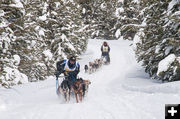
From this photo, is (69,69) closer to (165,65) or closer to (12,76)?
(12,76)

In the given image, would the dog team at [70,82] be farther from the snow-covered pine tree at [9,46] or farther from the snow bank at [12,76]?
the snow-covered pine tree at [9,46]

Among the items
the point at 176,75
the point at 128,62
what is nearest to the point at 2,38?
the point at 176,75

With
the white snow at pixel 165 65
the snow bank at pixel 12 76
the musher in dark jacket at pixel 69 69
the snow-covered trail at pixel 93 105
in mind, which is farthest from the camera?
the snow bank at pixel 12 76

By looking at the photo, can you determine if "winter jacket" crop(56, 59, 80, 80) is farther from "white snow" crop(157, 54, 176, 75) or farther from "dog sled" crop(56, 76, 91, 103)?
"white snow" crop(157, 54, 176, 75)

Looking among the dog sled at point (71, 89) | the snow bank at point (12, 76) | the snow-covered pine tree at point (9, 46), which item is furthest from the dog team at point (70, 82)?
the snow-covered pine tree at point (9, 46)

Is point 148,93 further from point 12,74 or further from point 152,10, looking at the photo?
point 12,74

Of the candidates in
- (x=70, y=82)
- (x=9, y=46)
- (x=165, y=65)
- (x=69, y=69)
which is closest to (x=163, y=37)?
(x=165, y=65)

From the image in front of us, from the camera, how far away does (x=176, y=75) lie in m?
10.0

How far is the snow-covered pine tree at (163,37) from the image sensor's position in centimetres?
919

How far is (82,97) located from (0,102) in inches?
130

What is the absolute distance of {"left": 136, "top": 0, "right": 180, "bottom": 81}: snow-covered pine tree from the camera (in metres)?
9.19

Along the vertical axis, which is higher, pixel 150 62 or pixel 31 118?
pixel 150 62

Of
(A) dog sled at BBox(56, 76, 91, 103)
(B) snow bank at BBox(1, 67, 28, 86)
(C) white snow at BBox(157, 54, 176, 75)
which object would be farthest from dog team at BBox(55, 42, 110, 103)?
(C) white snow at BBox(157, 54, 176, 75)

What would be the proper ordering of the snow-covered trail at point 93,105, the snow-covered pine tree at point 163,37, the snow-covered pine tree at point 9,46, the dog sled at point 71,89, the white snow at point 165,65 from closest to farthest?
the snow-covered trail at point 93,105, the white snow at point 165,65, the snow-covered pine tree at point 163,37, the dog sled at point 71,89, the snow-covered pine tree at point 9,46
